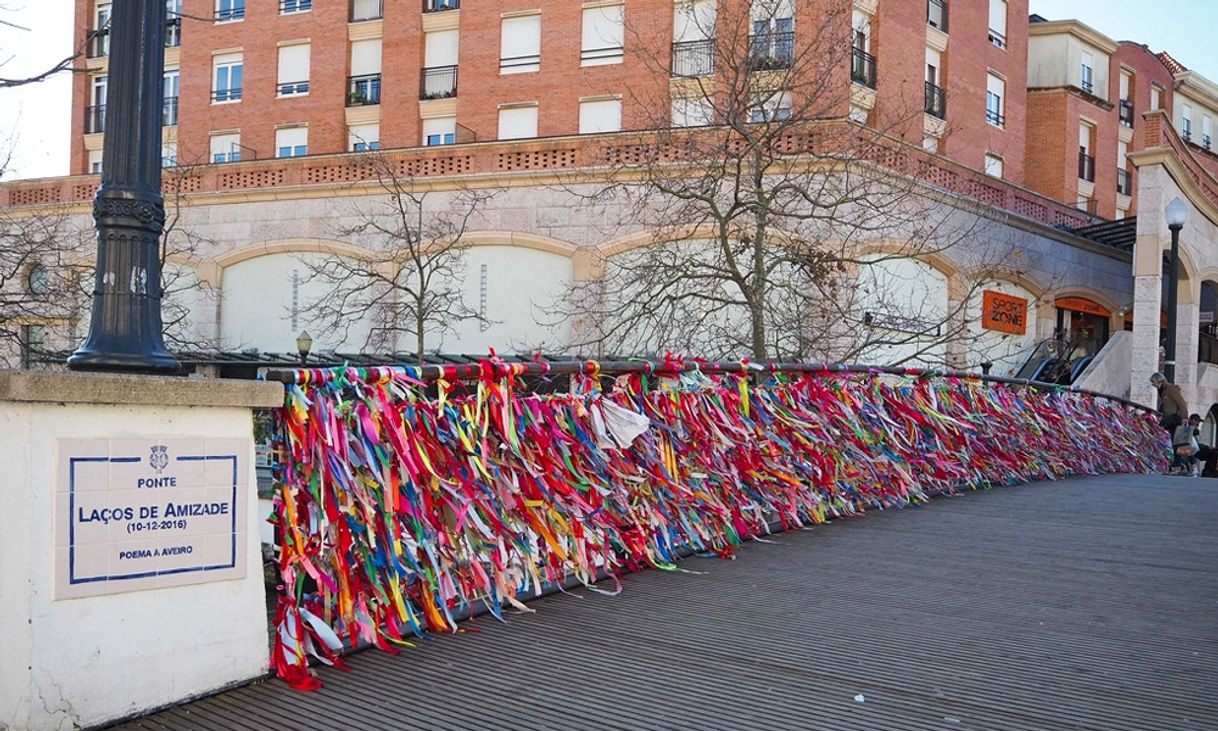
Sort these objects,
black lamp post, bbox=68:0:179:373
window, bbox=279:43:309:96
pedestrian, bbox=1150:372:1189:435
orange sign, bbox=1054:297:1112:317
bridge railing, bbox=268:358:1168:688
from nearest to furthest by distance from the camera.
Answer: black lamp post, bbox=68:0:179:373, bridge railing, bbox=268:358:1168:688, pedestrian, bbox=1150:372:1189:435, orange sign, bbox=1054:297:1112:317, window, bbox=279:43:309:96

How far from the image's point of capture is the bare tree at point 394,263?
90.6 ft

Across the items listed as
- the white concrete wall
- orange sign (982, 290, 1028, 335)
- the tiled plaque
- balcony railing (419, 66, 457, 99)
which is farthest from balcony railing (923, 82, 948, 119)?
the white concrete wall

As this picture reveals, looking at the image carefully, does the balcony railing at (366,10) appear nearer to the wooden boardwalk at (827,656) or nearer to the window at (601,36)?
the window at (601,36)

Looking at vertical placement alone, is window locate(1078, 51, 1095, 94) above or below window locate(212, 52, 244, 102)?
above

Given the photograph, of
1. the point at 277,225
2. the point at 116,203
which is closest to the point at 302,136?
the point at 277,225

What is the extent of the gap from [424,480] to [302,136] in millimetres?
31709

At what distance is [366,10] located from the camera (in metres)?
34.5

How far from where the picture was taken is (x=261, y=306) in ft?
101

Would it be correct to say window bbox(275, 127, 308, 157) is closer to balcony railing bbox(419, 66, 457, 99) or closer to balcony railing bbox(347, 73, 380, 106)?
balcony railing bbox(347, 73, 380, 106)

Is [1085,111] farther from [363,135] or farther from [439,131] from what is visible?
[363,135]

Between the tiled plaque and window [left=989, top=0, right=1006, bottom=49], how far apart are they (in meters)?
36.3

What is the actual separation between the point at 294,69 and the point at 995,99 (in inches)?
871

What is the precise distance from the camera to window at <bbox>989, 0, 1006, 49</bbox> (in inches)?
1437

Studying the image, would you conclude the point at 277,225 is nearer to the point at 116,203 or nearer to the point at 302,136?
the point at 302,136
